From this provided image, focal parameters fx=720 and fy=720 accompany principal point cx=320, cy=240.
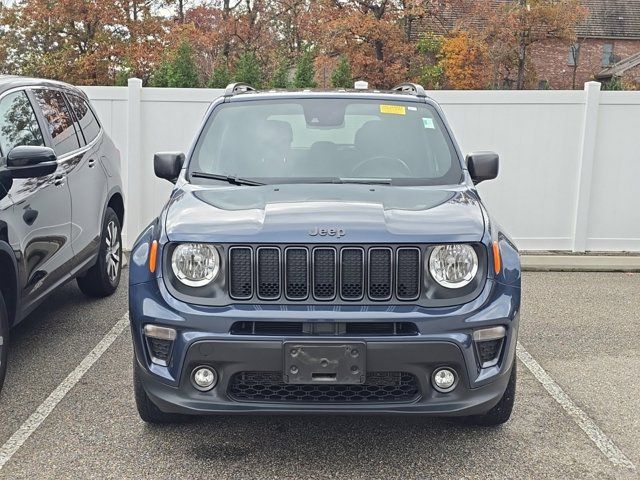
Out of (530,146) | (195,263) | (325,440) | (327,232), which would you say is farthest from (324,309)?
(530,146)

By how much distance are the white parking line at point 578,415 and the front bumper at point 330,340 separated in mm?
891

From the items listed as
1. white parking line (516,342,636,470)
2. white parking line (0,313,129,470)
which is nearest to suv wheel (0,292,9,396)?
white parking line (0,313,129,470)

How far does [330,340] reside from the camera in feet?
10.3

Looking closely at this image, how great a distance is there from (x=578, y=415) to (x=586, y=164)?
553 centimetres

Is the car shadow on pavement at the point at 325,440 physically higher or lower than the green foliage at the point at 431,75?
lower

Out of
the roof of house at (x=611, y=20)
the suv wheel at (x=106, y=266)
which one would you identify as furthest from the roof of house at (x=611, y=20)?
the suv wheel at (x=106, y=266)

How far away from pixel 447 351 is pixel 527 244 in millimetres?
6543

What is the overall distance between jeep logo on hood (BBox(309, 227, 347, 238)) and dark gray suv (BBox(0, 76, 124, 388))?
1.98 m

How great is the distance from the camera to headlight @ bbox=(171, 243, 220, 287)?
10.8ft

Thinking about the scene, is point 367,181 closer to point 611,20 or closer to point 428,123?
point 428,123

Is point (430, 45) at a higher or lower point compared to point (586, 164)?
higher

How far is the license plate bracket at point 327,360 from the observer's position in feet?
10.2

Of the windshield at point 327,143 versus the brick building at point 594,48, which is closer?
the windshield at point 327,143

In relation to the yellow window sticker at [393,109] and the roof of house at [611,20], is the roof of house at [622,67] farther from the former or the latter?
the yellow window sticker at [393,109]
